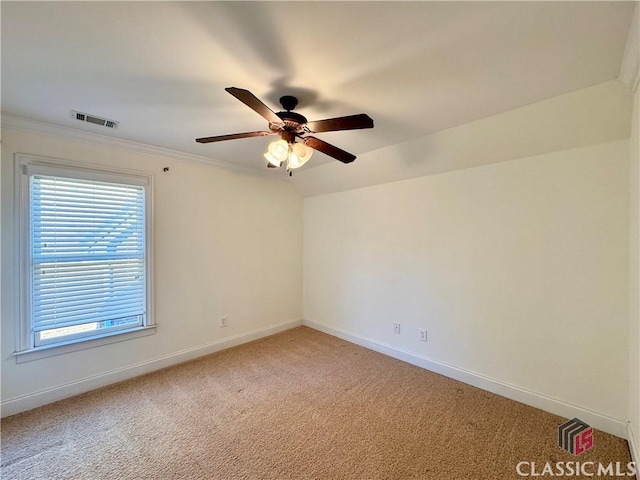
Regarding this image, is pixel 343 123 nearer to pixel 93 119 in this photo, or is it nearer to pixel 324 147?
pixel 324 147

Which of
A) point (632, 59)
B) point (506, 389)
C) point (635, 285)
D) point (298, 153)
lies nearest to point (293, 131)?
point (298, 153)

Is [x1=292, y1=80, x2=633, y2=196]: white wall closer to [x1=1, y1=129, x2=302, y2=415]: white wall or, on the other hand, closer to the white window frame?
[x1=1, y1=129, x2=302, y2=415]: white wall

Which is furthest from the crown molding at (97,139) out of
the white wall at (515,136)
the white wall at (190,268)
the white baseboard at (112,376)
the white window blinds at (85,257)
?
the white baseboard at (112,376)

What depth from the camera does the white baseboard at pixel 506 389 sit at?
196 cm

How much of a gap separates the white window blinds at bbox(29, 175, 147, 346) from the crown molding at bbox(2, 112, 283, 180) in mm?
374

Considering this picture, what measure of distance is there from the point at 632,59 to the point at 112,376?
4.38 metres

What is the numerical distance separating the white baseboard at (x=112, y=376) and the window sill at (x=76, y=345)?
0.93ft

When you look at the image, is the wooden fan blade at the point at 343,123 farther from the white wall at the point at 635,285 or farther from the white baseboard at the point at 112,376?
the white baseboard at the point at 112,376

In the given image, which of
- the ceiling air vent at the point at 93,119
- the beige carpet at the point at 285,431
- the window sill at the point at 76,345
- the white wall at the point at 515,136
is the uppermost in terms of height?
the ceiling air vent at the point at 93,119

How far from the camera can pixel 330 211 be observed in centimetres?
398

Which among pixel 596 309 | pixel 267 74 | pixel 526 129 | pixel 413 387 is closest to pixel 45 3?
pixel 267 74

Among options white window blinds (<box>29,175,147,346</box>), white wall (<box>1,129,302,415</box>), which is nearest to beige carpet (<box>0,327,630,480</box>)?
white wall (<box>1,129,302,415</box>)

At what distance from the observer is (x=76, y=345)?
8.05 feet

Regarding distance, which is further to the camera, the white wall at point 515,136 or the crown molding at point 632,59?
the white wall at point 515,136
